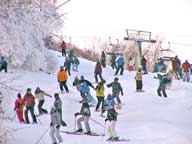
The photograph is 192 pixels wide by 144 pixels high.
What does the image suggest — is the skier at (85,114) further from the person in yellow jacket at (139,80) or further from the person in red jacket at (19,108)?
the person in yellow jacket at (139,80)

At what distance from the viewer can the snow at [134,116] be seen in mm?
27969

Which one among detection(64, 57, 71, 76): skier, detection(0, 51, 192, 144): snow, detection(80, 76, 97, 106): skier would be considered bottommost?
detection(0, 51, 192, 144): snow

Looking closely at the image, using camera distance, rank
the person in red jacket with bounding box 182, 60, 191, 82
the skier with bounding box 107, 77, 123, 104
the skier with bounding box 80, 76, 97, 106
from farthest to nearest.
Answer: the person in red jacket with bounding box 182, 60, 191, 82 → the skier with bounding box 80, 76, 97, 106 → the skier with bounding box 107, 77, 123, 104

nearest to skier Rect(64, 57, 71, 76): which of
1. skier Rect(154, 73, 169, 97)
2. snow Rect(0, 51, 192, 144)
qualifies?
snow Rect(0, 51, 192, 144)

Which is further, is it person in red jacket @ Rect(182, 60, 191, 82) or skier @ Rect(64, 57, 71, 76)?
skier @ Rect(64, 57, 71, 76)

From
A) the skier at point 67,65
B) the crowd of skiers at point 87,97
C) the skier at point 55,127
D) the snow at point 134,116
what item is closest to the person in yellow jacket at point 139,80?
the crowd of skiers at point 87,97

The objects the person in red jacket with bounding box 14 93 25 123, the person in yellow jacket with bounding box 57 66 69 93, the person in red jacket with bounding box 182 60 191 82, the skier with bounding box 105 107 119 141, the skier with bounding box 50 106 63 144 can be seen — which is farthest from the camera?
the person in red jacket with bounding box 182 60 191 82

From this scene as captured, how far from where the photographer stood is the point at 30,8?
16.5m

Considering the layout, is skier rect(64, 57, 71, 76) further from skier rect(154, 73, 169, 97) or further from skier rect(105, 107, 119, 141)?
skier rect(105, 107, 119, 141)

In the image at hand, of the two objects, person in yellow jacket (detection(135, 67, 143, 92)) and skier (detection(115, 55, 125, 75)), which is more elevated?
skier (detection(115, 55, 125, 75))

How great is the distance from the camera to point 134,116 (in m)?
34.8

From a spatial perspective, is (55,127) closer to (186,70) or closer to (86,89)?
(86,89)

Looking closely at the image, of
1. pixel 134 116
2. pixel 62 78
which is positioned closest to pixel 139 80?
pixel 134 116

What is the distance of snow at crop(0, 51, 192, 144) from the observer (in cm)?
2797
